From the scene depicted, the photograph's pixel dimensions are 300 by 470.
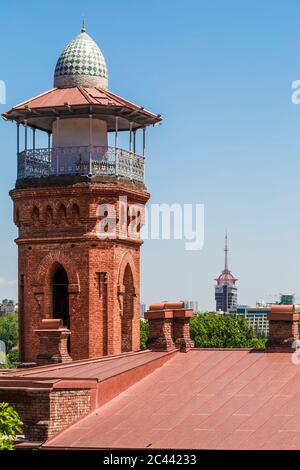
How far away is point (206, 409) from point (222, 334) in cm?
6268

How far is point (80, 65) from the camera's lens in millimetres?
44625

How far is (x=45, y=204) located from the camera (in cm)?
4319

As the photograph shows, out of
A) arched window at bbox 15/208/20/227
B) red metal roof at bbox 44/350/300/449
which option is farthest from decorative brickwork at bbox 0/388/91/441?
arched window at bbox 15/208/20/227

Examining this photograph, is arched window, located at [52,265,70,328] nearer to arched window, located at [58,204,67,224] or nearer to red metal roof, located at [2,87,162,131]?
arched window, located at [58,204,67,224]

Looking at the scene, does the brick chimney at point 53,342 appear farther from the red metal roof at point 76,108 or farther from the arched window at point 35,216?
the red metal roof at point 76,108

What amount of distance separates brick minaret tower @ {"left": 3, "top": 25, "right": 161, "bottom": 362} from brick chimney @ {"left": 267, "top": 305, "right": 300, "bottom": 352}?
632 cm

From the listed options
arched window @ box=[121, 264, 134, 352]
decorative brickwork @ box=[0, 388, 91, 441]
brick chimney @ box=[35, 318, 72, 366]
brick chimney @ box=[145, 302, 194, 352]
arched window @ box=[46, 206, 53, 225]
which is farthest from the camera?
arched window @ box=[121, 264, 134, 352]

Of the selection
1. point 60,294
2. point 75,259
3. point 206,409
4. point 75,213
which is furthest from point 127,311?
point 206,409

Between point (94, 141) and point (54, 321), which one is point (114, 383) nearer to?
point (54, 321)

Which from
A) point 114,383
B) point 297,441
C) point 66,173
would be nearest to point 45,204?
point 66,173

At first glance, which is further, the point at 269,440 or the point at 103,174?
the point at 103,174

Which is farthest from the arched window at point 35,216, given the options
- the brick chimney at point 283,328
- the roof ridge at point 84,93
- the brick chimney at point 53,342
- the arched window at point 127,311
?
the brick chimney at point 283,328

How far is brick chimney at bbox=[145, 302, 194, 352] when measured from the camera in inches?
1564
